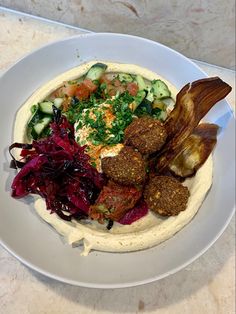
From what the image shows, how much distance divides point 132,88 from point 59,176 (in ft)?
2.86

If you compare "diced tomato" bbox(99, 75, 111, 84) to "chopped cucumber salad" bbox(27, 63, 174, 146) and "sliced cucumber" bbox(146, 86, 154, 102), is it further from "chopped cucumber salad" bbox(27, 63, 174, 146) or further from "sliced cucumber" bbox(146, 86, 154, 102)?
"sliced cucumber" bbox(146, 86, 154, 102)

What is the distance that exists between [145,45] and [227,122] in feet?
2.72

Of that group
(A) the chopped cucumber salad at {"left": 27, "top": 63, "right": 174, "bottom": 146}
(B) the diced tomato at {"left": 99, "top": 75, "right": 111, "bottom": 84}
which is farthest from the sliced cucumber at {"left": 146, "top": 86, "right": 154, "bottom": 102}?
(B) the diced tomato at {"left": 99, "top": 75, "right": 111, "bottom": 84}

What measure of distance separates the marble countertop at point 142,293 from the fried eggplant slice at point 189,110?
0.76 meters

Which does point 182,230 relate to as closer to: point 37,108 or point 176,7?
point 37,108

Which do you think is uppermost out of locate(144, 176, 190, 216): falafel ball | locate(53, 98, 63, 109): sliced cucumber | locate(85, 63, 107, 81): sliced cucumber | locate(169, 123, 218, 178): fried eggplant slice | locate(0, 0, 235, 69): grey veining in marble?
locate(0, 0, 235, 69): grey veining in marble

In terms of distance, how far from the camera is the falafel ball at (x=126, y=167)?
2.69 m

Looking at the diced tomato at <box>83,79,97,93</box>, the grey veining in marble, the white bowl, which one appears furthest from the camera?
the grey veining in marble

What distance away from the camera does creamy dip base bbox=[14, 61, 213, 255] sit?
8.89ft

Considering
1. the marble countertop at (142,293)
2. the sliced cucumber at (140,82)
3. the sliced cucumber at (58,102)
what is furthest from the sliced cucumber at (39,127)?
the marble countertop at (142,293)

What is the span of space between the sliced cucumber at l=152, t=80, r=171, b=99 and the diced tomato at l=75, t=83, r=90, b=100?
49 centimetres

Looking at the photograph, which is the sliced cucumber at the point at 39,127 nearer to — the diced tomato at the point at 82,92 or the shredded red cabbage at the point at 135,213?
the diced tomato at the point at 82,92

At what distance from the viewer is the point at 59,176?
2.84m

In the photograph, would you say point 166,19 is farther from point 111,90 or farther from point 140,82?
point 111,90
